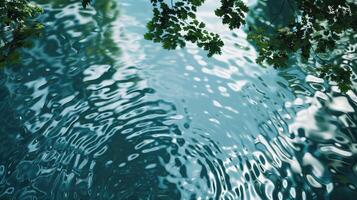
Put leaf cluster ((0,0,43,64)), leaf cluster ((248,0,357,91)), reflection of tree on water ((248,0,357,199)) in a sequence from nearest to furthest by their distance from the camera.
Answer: leaf cluster ((0,0,43,64)) < leaf cluster ((248,0,357,91)) < reflection of tree on water ((248,0,357,199))

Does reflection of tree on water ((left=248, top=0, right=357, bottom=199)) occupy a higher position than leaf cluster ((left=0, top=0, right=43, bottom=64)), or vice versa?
leaf cluster ((left=0, top=0, right=43, bottom=64))

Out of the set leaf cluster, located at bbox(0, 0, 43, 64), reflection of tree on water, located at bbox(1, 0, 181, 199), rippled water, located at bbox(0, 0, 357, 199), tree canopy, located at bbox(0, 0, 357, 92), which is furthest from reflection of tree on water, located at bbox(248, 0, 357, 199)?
leaf cluster, located at bbox(0, 0, 43, 64)

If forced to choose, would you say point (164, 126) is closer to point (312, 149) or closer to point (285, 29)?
point (312, 149)

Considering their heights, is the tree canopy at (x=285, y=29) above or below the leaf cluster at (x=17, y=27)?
above

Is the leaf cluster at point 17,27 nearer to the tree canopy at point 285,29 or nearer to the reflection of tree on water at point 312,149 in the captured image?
the tree canopy at point 285,29

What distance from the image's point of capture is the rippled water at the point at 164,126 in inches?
234

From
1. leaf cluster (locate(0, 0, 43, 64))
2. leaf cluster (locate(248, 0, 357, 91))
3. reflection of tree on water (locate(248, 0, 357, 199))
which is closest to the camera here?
leaf cluster (locate(0, 0, 43, 64))

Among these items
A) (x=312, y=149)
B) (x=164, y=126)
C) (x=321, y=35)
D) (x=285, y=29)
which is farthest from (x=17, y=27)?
(x=312, y=149)

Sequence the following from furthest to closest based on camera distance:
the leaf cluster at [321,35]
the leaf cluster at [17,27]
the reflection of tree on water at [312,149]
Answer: the reflection of tree on water at [312,149] < the leaf cluster at [321,35] < the leaf cluster at [17,27]

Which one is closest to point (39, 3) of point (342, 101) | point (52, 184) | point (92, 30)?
point (92, 30)

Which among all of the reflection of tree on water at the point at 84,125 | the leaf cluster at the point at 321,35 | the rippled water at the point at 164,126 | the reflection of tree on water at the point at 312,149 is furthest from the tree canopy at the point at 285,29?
the reflection of tree on water at the point at 84,125

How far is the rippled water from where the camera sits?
5.94 m

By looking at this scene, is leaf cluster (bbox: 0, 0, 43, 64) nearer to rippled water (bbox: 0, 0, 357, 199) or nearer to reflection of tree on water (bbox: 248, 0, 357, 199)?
rippled water (bbox: 0, 0, 357, 199)

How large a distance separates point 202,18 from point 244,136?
485 cm
